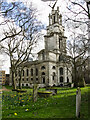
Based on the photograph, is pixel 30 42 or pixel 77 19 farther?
pixel 30 42

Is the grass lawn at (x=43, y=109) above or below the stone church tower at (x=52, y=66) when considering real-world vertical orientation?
below

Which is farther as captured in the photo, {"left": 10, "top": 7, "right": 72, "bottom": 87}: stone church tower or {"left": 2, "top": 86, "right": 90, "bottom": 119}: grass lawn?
{"left": 10, "top": 7, "right": 72, "bottom": 87}: stone church tower

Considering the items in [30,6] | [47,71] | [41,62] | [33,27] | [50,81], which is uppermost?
[30,6]

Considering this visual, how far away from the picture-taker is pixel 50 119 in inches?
139

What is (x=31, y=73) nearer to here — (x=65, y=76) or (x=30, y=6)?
(x=65, y=76)

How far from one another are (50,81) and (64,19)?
2322cm

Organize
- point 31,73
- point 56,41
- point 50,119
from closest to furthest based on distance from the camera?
point 50,119 < point 56,41 < point 31,73

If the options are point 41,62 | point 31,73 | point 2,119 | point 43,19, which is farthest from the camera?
point 31,73

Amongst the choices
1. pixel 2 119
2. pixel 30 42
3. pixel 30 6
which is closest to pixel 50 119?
pixel 2 119

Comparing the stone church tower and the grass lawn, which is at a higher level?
the stone church tower

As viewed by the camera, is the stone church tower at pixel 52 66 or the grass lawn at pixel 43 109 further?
the stone church tower at pixel 52 66

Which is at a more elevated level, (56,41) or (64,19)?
(56,41)

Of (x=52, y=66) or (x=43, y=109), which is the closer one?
(x=43, y=109)

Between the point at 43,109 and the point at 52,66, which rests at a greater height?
the point at 52,66
